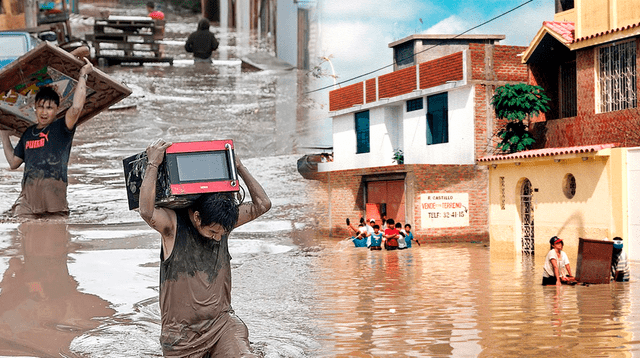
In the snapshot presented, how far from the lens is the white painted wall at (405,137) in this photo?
2441 cm

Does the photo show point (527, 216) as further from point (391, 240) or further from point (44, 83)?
point (44, 83)

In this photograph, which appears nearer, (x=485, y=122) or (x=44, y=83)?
(x=44, y=83)

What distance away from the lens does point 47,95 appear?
722cm

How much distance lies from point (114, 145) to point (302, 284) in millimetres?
5568

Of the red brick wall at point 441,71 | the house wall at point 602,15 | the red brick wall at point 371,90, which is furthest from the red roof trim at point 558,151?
the red brick wall at point 371,90

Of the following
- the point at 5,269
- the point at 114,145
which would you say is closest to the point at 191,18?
the point at 114,145

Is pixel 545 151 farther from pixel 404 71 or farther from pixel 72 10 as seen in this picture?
pixel 72 10

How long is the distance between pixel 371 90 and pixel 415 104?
9.69 feet

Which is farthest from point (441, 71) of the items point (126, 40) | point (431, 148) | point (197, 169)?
point (197, 169)

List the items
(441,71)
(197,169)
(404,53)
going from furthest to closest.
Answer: (404,53), (441,71), (197,169)

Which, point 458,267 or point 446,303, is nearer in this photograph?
point 446,303

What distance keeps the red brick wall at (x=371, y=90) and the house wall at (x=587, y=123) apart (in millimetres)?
10289

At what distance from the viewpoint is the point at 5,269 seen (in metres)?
6.72

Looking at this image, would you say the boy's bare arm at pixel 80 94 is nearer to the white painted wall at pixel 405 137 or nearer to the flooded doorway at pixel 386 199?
the white painted wall at pixel 405 137
